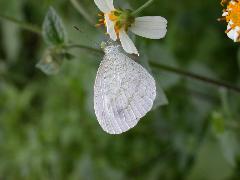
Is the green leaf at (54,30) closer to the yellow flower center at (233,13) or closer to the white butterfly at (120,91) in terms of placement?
the white butterfly at (120,91)

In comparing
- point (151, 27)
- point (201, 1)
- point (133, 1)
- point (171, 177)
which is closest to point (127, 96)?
point (151, 27)

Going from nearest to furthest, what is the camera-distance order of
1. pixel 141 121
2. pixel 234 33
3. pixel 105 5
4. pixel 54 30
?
pixel 234 33
pixel 105 5
pixel 54 30
pixel 141 121

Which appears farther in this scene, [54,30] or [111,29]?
[54,30]

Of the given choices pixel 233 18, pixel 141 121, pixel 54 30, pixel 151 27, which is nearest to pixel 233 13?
pixel 233 18

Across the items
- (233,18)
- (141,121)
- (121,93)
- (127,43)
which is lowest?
(141,121)

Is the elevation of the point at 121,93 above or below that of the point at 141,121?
above

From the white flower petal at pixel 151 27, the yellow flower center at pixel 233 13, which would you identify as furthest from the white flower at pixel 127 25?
the yellow flower center at pixel 233 13

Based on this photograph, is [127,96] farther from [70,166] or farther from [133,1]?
[70,166]

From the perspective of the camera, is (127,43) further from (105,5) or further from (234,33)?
(234,33)
